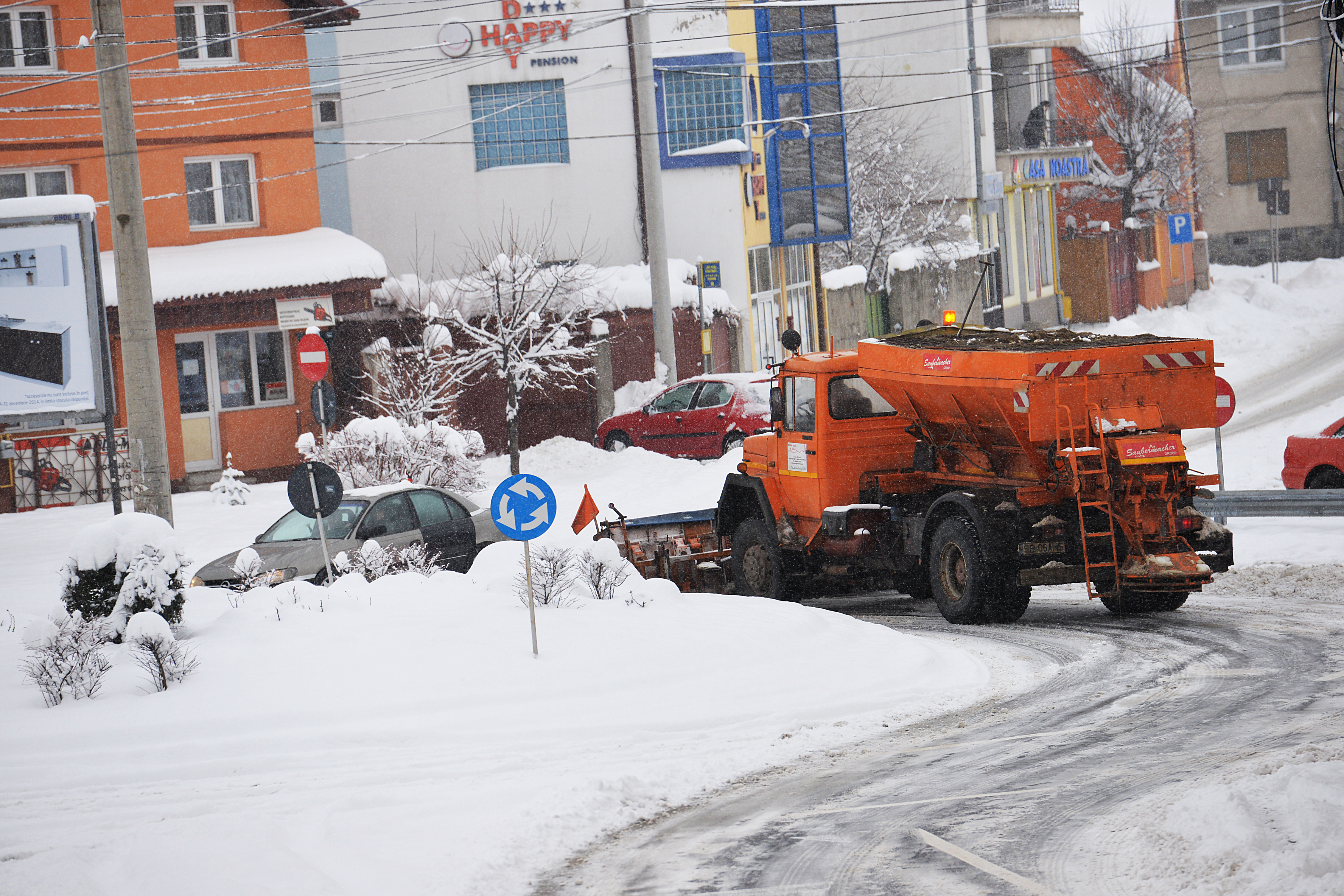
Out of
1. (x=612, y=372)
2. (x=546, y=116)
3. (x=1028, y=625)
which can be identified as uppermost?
(x=546, y=116)

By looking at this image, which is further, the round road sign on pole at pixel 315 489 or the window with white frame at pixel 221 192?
the window with white frame at pixel 221 192

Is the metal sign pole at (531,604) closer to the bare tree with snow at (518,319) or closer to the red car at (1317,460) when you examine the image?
the red car at (1317,460)

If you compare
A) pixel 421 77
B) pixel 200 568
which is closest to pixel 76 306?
pixel 200 568

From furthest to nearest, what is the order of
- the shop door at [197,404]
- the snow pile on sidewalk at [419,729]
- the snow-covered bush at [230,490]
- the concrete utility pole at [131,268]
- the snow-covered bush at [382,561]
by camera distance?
the shop door at [197,404], the snow-covered bush at [230,490], the concrete utility pole at [131,268], the snow-covered bush at [382,561], the snow pile on sidewalk at [419,729]

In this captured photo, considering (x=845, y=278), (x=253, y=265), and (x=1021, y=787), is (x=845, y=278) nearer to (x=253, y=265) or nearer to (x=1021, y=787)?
(x=253, y=265)

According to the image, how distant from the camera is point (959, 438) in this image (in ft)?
42.8

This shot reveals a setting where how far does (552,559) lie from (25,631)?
4.00 metres

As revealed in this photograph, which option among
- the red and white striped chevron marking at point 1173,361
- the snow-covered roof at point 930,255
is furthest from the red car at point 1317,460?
the snow-covered roof at point 930,255

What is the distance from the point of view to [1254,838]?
6.29m

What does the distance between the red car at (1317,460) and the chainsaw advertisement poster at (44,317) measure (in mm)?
14531

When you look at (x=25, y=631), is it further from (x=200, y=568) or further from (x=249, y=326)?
(x=249, y=326)

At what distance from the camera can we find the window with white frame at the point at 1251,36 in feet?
191

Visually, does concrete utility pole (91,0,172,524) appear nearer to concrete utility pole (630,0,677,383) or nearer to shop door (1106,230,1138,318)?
concrete utility pole (630,0,677,383)

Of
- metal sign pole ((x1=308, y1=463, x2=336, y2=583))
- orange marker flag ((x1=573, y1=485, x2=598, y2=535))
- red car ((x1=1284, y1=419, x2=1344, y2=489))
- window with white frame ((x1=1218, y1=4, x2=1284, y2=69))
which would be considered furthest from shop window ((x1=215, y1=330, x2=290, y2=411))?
window with white frame ((x1=1218, y1=4, x2=1284, y2=69))
